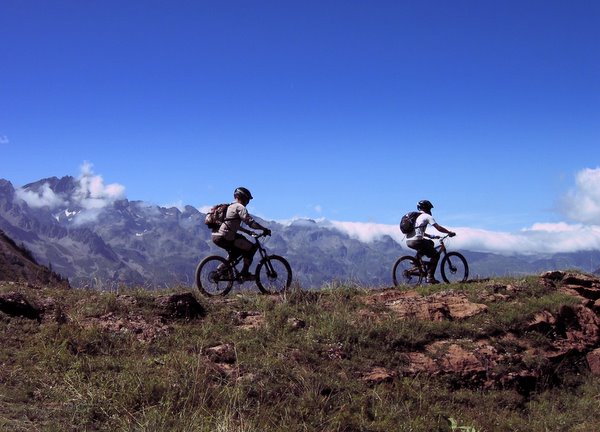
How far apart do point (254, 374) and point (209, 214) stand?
6.47 m

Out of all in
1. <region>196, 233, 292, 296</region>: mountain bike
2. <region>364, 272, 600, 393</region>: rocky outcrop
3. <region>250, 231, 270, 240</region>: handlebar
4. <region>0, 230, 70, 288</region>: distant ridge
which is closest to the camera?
<region>364, 272, 600, 393</region>: rocky outcrop

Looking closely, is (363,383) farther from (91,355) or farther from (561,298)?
(561,298)

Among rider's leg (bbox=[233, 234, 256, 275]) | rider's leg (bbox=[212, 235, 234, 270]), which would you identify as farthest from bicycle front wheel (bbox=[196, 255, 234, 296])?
rider's leg (bbox=[233, 234, 256, 275])

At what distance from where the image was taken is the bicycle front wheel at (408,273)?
60.3 feet

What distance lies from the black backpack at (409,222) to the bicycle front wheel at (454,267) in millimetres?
1704

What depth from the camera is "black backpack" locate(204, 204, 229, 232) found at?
15172 millimetres

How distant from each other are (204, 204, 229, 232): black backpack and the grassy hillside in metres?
2.15

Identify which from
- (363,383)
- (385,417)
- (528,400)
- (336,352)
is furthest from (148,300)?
(528,400)

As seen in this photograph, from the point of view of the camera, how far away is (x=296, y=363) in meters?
10.3

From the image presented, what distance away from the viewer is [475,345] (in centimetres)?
1240

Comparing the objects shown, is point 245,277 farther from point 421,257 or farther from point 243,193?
point 421,257

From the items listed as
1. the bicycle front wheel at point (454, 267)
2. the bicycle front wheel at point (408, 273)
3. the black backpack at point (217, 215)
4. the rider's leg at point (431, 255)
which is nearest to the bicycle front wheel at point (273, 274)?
the black backpack at point (217, 215)

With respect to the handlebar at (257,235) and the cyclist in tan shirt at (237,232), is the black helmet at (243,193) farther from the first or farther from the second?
the handlebar at (257,235)

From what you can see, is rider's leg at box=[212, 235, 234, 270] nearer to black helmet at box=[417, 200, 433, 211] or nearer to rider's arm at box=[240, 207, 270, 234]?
rider's arm at box=[240, 207, 270, 234]
